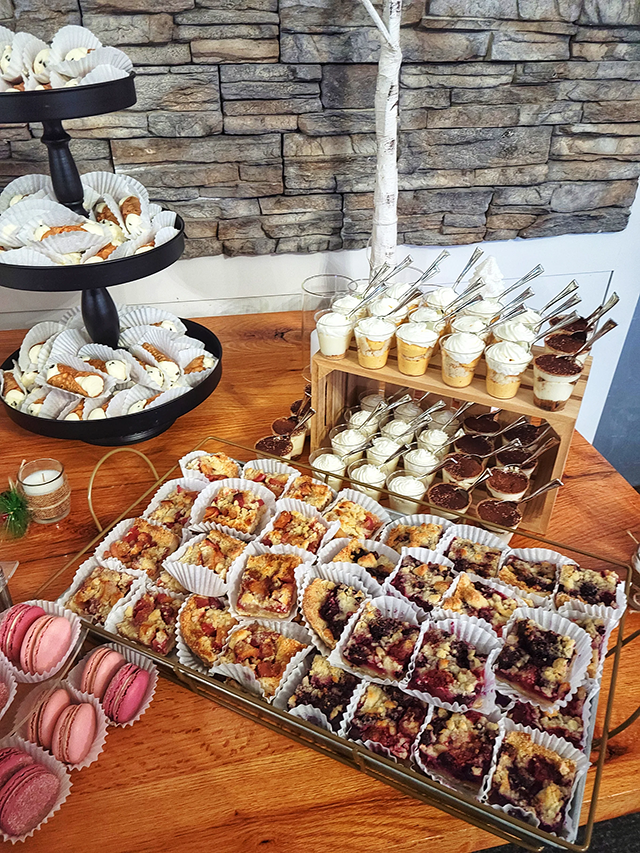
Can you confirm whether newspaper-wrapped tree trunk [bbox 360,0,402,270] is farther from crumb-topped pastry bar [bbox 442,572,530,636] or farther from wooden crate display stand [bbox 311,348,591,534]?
crumb-topped pastry bar [bbox 442,572,530,636]

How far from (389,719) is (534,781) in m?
0.20

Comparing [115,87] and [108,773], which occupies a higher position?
[115,87]

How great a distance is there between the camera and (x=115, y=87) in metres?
1.15

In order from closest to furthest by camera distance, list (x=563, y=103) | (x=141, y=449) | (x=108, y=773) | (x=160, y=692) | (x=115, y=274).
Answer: (x=108, y=773), (x=160, y=692), (x=115, y=274), (x=141, y=449), (x=563, y=103)

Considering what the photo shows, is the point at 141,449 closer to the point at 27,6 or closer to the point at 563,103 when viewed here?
the point at 27,6

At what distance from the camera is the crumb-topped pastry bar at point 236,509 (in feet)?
3.83

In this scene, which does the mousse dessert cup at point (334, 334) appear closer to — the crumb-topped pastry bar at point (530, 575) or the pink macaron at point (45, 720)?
the crumb-topped pastry bar at point (530, 575)

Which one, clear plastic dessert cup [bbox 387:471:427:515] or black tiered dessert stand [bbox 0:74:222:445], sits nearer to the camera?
black tiered dessert stand [bbox 0:74:222:445]

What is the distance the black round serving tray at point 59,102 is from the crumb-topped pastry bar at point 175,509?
720 millimetres

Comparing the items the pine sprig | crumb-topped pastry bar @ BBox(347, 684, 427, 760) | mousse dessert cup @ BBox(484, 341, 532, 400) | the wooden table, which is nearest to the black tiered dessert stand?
the pine sprig

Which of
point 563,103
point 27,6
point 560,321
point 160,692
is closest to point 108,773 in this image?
point 160,692

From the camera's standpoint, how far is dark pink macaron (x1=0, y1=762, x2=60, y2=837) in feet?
2.62

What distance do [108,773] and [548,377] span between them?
3.09ft

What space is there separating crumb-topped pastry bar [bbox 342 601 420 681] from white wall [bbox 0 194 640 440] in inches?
53.4
